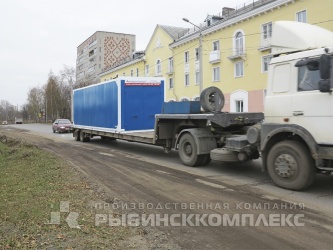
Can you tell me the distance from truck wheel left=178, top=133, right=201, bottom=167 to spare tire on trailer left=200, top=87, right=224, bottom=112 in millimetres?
981

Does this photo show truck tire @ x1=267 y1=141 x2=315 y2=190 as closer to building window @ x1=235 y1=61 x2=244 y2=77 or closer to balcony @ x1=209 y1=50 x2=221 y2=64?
building window @ x1=235 y1=61 x2=244 y2=77

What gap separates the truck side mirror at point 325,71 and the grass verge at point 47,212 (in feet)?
14.0

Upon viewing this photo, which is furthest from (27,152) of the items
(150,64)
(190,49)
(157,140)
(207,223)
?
(150,64)

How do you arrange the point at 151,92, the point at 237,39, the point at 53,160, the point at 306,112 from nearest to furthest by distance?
the point at 306,112, the point at 53,160, the point at 151,92, the point at 237,39

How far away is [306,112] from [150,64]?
4602 cm

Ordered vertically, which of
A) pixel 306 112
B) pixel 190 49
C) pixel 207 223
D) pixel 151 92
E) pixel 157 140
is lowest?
pixel 207 223

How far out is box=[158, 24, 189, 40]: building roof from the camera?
4600cm

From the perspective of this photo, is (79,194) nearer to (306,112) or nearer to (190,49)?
(306,112)

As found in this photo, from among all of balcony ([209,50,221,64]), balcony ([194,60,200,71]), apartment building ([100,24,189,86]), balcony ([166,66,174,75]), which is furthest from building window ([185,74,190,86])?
balcony ([209,50,221,64])

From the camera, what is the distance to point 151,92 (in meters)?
14.7

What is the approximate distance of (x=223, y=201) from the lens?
638 centimetres

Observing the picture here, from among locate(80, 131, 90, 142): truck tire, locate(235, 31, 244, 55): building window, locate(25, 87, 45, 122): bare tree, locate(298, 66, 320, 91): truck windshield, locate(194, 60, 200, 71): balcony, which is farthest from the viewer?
locate(25, 87, 45, 122): bare tree

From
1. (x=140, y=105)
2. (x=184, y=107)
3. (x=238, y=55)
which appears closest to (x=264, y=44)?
(x=238, y=55)

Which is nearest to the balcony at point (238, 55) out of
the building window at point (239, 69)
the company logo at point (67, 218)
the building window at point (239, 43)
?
the building window at point (239, 43)
